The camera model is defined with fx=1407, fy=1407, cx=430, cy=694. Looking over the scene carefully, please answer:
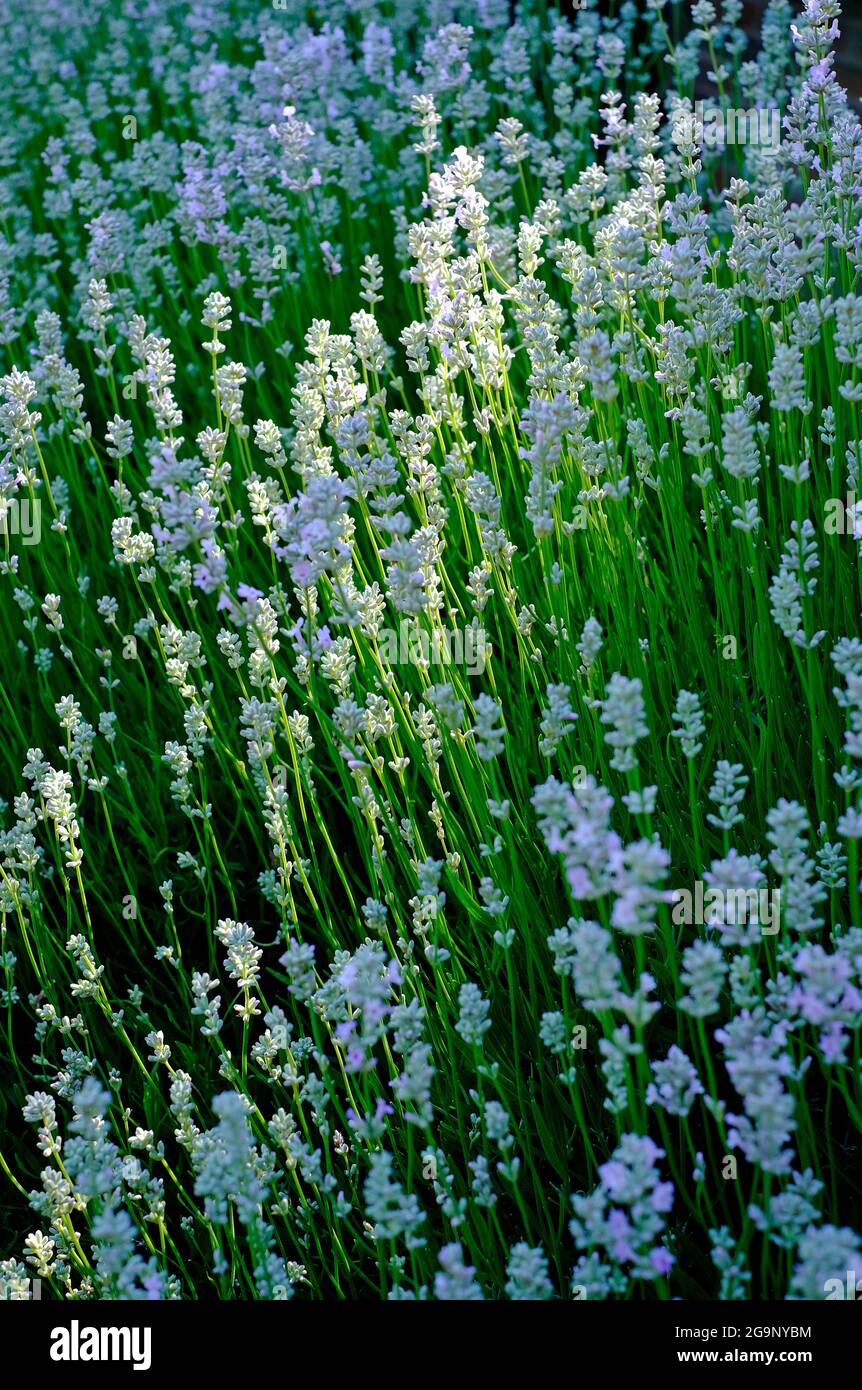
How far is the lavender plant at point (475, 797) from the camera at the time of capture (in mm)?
1631

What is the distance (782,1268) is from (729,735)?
85 centimetres

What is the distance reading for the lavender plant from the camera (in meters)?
1.63

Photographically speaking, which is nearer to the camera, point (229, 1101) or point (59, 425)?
point (229, 1101)

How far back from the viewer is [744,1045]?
1372 millimetres

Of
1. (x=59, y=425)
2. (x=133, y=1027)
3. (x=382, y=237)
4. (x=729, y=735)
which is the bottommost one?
(x=133, y=1027)

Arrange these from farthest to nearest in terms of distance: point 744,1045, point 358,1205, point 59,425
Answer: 1. point 59,425
2. point 358,1205
3. point 744,1045

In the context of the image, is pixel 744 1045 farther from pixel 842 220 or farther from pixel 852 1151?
pixel 842 220

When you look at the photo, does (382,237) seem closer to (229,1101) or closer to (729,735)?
(729,735)

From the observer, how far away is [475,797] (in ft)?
7.35

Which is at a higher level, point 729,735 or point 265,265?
point 265,265

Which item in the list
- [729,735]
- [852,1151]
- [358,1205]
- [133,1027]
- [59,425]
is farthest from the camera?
[59,425]

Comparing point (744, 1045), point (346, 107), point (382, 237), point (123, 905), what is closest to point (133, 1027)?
point (123, 905)

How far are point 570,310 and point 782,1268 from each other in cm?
279

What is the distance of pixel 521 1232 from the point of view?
2074 millimetres
